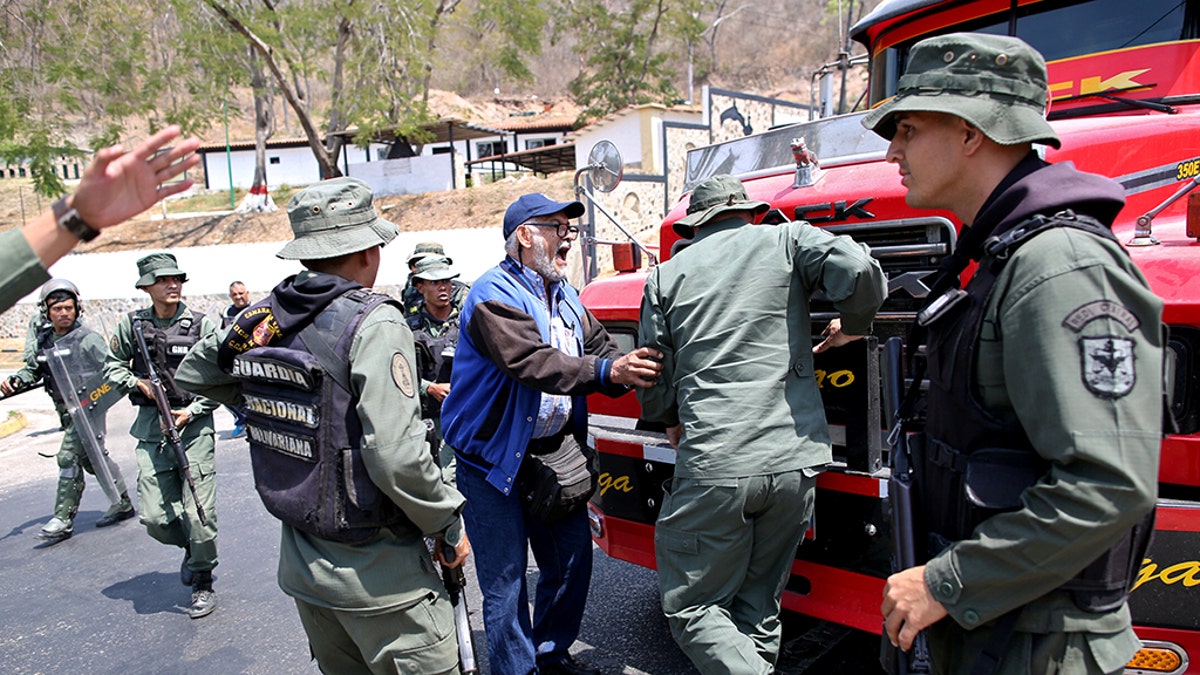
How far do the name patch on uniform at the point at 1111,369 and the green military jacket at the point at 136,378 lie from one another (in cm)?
443

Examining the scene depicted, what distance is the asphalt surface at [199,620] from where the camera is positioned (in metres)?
3.64

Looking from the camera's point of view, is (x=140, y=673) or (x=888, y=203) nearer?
(x=888, y=203)

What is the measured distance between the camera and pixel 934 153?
70.3 inches

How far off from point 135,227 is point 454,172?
10.8 metres

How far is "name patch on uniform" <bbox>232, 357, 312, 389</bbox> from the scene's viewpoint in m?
2.32

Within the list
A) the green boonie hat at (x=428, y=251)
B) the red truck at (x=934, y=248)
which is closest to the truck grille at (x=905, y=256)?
the red truck at (x=934, y=248)

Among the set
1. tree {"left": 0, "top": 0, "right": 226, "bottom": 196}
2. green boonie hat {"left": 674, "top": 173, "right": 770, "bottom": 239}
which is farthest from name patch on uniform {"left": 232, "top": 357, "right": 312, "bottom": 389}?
tree {"left": 0, "top": 0, "right": 226, "bottom": 196}

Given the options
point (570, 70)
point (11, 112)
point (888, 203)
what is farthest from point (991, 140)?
point (570, 70)

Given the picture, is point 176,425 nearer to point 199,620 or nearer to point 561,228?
point 199,620

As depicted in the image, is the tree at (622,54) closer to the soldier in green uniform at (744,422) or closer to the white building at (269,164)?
the white building at (269,164)

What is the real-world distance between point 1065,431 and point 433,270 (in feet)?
15.4

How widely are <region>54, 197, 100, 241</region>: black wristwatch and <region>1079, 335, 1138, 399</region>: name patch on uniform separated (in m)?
1.81

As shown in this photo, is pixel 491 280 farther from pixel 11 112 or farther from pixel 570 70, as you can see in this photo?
pixel 570 70

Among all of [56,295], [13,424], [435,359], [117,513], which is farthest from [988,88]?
[13,424]
